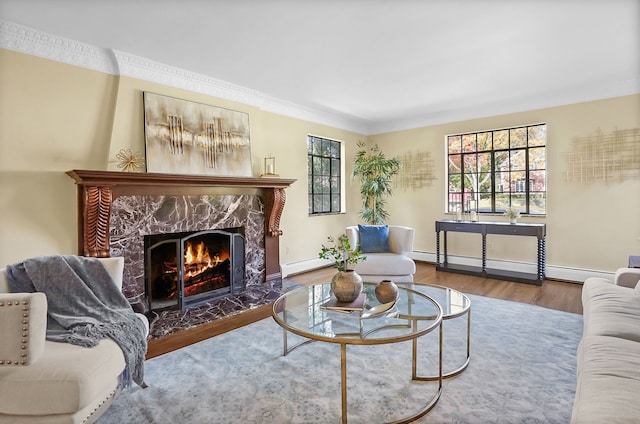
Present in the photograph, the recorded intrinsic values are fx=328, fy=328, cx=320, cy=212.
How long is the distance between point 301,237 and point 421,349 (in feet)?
9.58

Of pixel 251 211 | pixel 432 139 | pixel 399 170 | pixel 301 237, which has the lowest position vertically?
pixel 301 237

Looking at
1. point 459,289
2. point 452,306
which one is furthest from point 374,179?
point 452,306

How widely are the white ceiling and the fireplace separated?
190cm

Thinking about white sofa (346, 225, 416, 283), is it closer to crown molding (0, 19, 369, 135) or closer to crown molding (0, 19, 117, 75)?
crown molding (0, 19, 369, 135)

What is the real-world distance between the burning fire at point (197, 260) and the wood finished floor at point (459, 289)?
82 centimetres

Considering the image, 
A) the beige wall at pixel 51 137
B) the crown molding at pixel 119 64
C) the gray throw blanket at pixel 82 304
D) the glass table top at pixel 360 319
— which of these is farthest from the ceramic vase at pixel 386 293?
the crown molding at pixel 119 64

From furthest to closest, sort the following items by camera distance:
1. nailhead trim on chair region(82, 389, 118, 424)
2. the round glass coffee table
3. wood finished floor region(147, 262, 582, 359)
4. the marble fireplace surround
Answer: the marble fireplace surround < wood finished floor region(147, 262, 582, 359) < the round glass coffee table < nailhead trim on chair region(82, 389, 118, 424)

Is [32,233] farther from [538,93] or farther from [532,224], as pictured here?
[538,93]

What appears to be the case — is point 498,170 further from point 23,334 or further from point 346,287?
point 23,334

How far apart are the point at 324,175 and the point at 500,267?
126 inches

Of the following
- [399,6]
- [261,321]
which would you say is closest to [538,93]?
[399,6]

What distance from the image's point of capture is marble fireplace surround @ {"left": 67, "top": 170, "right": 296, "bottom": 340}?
2955 millimetres

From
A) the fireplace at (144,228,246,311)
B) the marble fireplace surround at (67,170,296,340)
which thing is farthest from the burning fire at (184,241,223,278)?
the marble fireplace surround at (67,170,296,340)

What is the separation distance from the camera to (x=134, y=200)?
10.6 feet
